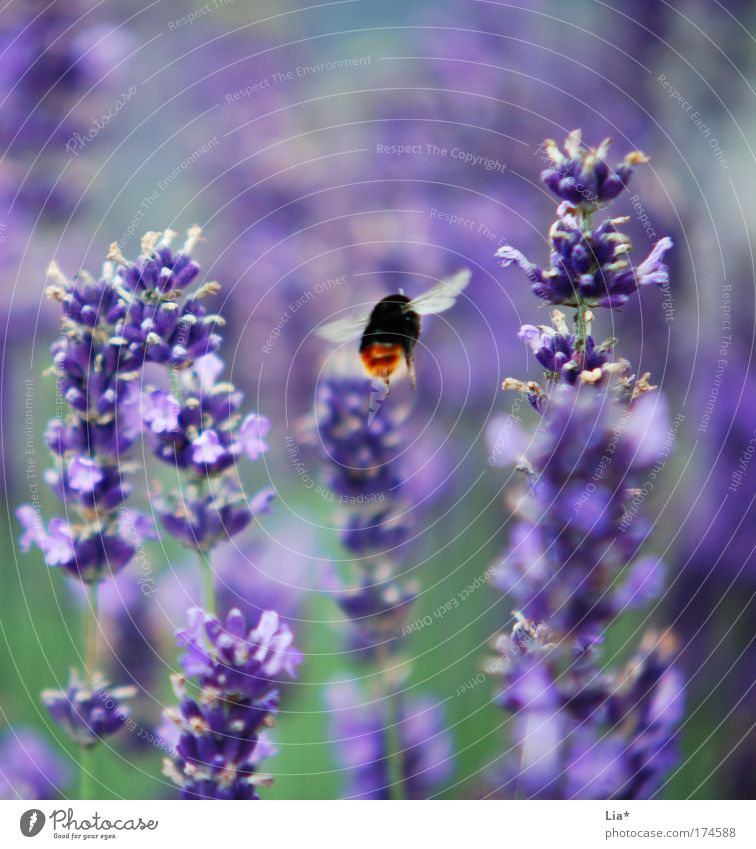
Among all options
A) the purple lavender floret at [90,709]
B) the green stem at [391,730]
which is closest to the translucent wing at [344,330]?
the green stem at [391,730]

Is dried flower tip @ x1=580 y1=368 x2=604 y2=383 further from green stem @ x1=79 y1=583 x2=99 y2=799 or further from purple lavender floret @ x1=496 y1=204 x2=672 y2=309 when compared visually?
green stem @ x1=79 y1=583 x2=99 y2=799

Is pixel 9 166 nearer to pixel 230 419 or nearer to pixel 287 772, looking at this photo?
pixel 230 419

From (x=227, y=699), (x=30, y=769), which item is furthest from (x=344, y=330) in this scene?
(x=30, y=769)

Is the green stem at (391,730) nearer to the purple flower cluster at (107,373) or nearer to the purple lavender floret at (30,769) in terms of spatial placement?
the purple flower cluster at (107,373)

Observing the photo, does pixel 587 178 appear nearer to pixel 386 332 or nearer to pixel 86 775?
pixel 386 332
